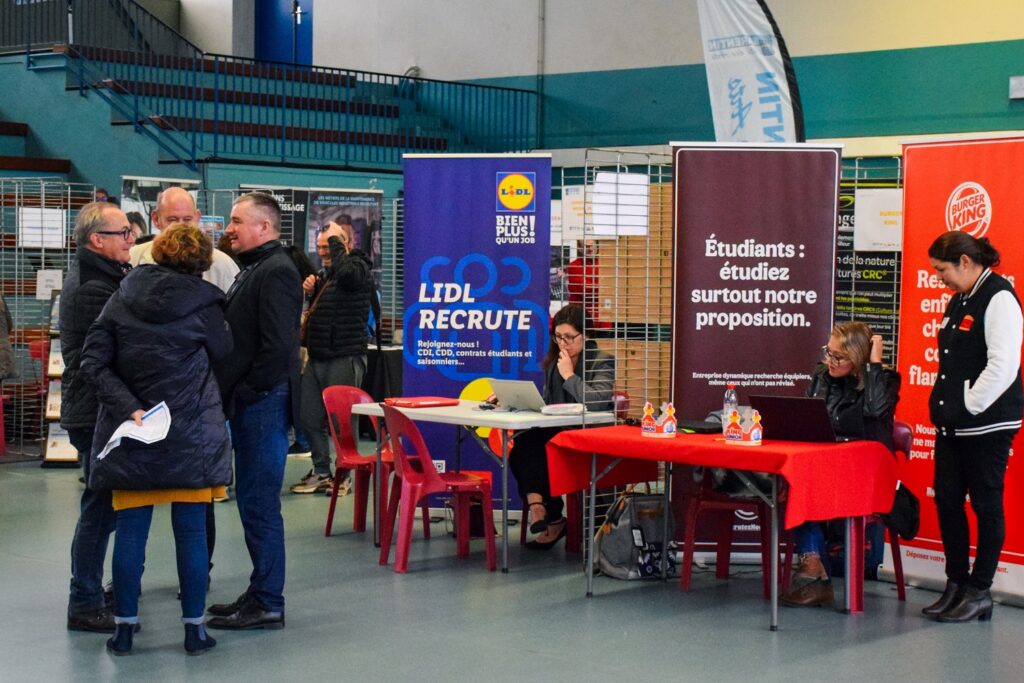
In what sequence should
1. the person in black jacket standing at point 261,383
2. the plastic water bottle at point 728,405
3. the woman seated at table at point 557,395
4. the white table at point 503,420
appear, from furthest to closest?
the woman seated at table at point 557,395, the white table at point 503,420, the plastic water bottle at point 728,405, the person in black jacket standing at point 261,383

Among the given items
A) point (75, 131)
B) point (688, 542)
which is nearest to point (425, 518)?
point (688, 542)

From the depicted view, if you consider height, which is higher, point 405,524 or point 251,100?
point 251,100

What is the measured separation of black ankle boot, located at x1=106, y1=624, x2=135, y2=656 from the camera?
14.3ft

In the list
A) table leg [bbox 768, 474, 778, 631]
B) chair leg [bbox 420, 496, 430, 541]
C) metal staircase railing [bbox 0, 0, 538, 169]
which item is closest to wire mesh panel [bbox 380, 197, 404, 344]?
metal staircase railing [bbox 0, 0, 538, 169]

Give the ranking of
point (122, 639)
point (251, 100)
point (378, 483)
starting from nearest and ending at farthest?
point (122, 639), point (378, 483), point (251, 100)

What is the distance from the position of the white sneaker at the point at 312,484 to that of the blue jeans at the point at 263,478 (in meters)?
3.02

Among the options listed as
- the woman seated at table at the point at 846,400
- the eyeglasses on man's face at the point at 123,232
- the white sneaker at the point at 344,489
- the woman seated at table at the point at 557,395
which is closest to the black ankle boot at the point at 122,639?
the eyeglasses on man's face at the point at 123,232

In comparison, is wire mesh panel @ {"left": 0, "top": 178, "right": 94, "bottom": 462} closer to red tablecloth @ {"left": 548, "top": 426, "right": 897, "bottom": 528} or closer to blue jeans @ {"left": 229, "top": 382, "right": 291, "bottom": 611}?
blue jeans @ {"left": 229, "top": 382, "right": 291, "bottom": 611}

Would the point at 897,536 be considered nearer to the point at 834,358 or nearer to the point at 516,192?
the point at 834,358

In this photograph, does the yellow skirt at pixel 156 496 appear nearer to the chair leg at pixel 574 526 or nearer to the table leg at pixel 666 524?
the table leg at pixel 666 524

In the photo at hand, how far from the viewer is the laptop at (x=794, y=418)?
193 inches

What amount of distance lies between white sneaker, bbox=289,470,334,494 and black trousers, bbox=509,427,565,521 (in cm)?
176

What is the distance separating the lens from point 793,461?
466cm

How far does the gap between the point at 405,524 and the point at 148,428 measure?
5.78 ft
